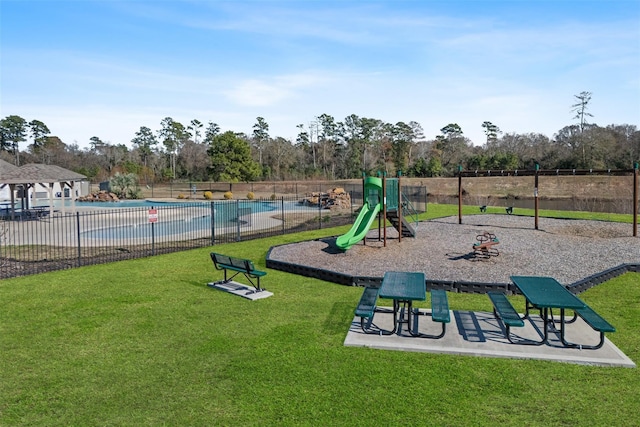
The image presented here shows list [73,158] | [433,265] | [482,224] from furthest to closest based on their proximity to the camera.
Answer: [73,158] < [482,224] < [433,265]

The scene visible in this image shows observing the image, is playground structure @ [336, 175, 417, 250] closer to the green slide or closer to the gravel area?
the green slide

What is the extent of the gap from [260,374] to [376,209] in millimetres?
9284

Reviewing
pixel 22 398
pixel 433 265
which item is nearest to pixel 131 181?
pixel 433 265

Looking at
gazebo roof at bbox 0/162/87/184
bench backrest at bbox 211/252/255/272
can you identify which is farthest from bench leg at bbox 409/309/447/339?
gazebo roof at bbox 0/162/87/184

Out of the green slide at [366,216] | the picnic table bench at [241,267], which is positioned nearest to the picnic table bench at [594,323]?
the picnic table bench at [241,267]

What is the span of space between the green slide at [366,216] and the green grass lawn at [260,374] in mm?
4738

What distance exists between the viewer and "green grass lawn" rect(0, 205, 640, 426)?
14.3 ft

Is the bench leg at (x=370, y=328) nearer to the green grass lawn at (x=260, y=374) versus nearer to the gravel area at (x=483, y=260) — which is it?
the green grass lawn at (x=260, y=374)

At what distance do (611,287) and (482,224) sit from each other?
1060cm

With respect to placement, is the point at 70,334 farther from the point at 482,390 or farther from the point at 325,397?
the point at 482,390

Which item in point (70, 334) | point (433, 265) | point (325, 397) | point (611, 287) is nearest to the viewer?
point (325, 397)

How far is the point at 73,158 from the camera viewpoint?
74.2 m

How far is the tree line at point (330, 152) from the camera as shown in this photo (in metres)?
53.6

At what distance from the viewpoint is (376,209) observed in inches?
548
